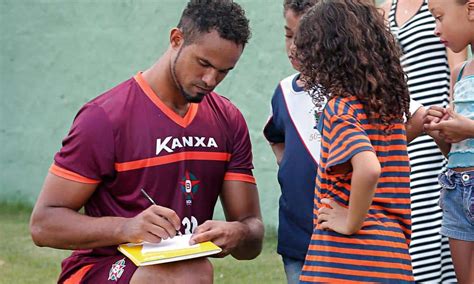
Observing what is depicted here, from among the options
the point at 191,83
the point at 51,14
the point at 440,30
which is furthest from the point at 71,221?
the point at 51,14

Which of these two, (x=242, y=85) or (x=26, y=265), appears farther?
(x=242, y=85)

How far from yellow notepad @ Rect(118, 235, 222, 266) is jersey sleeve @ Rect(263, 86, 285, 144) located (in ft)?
2.21

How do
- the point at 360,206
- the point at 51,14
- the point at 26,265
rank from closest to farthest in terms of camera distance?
the point at 360,206 < the point at 26,265 < the point at 51,14

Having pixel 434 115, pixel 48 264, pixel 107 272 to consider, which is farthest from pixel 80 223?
pixel 48 264

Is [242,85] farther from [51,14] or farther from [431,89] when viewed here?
[431,89]

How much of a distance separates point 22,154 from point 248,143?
529cm

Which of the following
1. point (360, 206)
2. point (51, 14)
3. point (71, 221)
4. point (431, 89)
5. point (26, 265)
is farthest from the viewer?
point (51, 14)

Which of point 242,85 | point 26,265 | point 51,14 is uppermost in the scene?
point 51,14

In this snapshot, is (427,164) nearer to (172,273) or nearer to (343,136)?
(343,136)

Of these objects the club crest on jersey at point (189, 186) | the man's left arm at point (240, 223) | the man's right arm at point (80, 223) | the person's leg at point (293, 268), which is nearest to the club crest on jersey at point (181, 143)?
the club crest on jersey at point (189, 186)

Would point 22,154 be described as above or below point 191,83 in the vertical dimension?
below

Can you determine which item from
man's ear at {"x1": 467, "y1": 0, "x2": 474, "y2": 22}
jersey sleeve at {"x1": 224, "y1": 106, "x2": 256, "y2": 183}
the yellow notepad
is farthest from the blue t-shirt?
man's ear at {"x1": 467, "y1": 0, "x2": 474, "y2": 22}

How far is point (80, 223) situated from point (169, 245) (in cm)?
38

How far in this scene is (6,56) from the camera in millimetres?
8938
